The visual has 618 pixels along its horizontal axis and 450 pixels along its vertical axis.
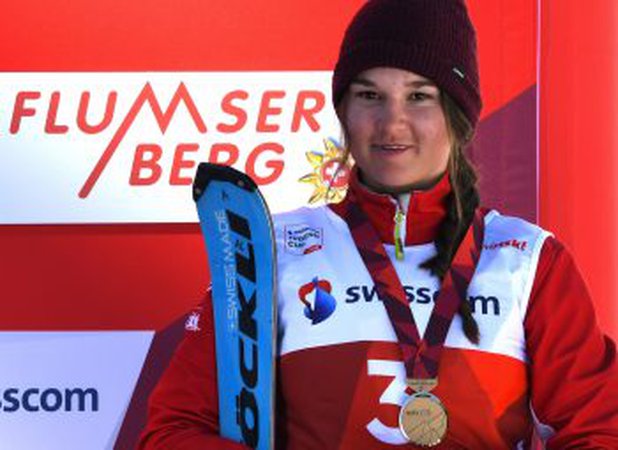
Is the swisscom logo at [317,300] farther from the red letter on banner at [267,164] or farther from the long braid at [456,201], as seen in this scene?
the red letter on banner at [267,164]

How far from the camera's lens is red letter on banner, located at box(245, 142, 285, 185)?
2.48 metres

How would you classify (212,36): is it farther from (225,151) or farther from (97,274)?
(97,274)

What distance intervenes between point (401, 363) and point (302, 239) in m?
0.27

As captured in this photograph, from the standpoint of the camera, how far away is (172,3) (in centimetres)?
247

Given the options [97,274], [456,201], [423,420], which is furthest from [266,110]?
[423,420]

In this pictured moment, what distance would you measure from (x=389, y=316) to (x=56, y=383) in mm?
1074

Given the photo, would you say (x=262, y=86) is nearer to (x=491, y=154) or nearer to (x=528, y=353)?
(x=491, y=154)

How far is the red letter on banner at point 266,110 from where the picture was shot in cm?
248

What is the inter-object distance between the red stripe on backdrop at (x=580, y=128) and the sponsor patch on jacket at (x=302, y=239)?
84 centimetres

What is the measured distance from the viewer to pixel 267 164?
8.15ft

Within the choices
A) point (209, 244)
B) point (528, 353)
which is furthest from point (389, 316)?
point (209, 244)

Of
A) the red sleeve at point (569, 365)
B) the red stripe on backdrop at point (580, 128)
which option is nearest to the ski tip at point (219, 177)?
the red sleeve at point (569, 365)

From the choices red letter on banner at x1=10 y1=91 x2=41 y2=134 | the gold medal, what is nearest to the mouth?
the gold medal

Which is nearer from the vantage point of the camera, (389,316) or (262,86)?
(389,316)
